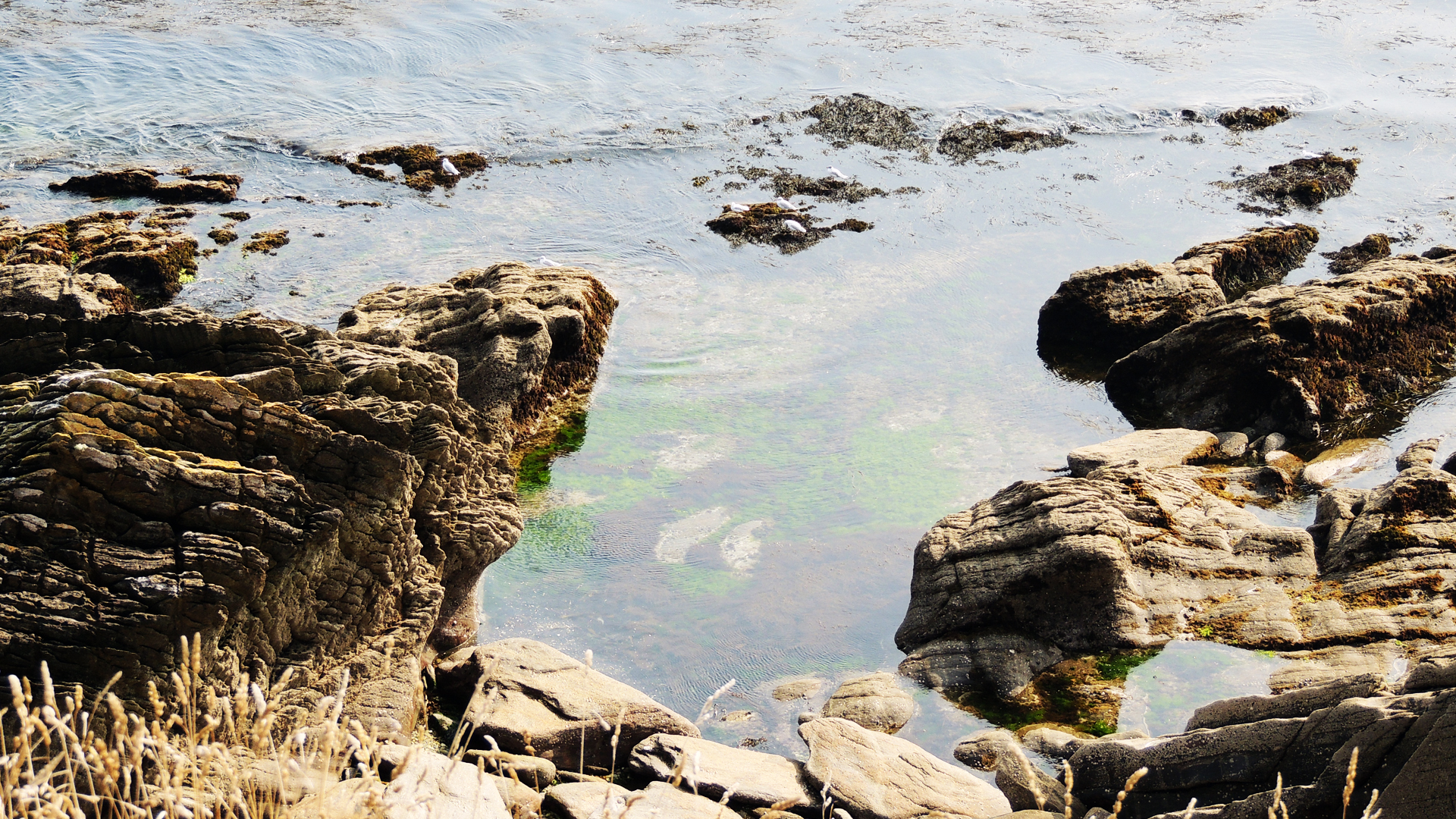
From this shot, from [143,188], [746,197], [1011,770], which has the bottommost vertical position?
[1011,770]

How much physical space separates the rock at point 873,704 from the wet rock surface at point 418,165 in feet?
49.1

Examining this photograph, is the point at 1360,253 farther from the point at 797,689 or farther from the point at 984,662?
the point at 797,689

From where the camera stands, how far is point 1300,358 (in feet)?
50.7

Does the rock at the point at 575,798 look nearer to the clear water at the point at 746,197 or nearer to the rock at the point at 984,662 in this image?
the clear water at the point at 746,197

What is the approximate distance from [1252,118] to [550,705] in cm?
2424

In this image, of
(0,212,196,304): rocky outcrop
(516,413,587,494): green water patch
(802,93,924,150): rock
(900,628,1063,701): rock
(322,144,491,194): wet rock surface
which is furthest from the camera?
(802,93,924,150): rock

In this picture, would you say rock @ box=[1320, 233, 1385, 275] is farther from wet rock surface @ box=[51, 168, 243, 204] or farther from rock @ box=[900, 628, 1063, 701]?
wet rock surface @ box=[51, 168, 243, 204]

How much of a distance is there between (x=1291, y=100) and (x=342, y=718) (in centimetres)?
2750

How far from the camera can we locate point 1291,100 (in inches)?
1098

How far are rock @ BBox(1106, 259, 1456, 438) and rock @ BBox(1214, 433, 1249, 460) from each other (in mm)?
507

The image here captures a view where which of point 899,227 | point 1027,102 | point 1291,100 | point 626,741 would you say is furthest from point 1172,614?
point 1291,100

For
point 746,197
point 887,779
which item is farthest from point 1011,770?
point 746,197

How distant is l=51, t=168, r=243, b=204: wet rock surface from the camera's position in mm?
20766

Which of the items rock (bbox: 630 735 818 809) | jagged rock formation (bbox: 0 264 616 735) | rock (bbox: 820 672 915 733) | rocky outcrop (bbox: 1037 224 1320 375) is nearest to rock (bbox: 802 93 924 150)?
rocky outcrop (bbox: 1037 224 1320 375)
